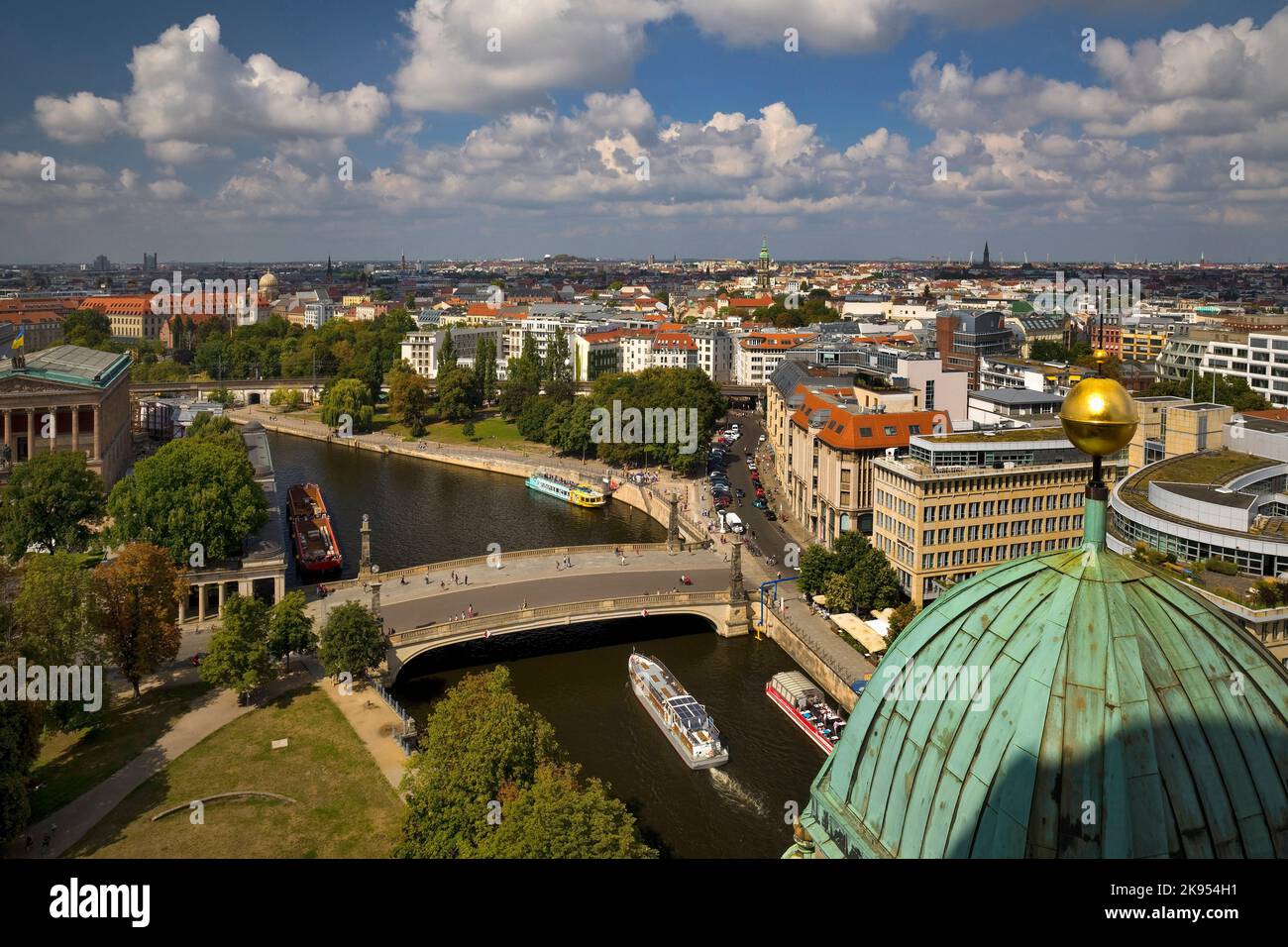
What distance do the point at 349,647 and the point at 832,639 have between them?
13963mm

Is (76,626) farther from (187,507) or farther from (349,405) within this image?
(349,405)

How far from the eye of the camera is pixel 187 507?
3312 cm

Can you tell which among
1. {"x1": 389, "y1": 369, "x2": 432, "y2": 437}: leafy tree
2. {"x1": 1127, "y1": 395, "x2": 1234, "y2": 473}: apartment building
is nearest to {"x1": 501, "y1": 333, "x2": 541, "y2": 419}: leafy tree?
{"x1": 389, "y1": 369, "x2": 432, "y2": 437}: leafy tree

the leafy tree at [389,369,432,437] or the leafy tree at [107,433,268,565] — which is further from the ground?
the leafy tree at [389,369,432,437]

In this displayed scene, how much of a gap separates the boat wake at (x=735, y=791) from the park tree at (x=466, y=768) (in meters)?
5.10

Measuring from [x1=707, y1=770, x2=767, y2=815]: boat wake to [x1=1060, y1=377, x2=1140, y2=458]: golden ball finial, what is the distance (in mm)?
19420

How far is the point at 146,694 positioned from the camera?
2633 cm

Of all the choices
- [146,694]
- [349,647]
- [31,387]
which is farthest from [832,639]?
[31,387]

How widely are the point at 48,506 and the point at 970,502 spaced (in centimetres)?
3174

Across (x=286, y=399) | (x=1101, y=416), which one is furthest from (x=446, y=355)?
(x=1101, y=416)

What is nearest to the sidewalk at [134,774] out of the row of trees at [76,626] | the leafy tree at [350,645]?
the row of trees at [76,626]

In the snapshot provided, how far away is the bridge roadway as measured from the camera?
32.7 metres

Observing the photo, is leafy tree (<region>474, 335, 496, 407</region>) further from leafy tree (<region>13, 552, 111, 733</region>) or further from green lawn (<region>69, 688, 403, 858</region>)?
green lawn (<region>69, 688, 403, 858</region>)
